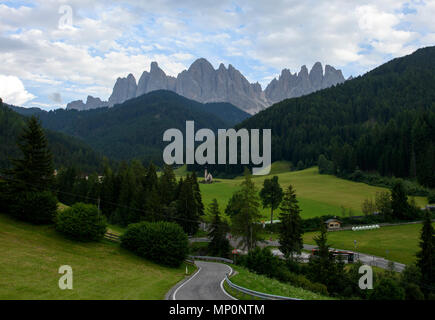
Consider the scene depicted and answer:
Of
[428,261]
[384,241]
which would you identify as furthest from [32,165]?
[384,241]

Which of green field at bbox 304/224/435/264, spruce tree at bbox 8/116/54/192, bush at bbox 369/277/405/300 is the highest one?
spruce tree at bbox 8/116/54/192

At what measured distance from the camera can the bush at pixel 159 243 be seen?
35.2 metres

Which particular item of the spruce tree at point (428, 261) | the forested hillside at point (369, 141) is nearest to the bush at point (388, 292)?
the spruce tree at point (428, 261)

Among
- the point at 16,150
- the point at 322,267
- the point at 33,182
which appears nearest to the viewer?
the point at 322,267

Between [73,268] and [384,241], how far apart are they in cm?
5109

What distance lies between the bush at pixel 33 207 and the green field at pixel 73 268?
1.08 m

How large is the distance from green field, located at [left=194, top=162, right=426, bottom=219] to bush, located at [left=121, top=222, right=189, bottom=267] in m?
28.8

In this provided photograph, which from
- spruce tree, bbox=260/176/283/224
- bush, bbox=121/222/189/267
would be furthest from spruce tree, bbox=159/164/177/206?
bush, bbox=121/222/189/267

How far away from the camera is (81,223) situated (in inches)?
1382

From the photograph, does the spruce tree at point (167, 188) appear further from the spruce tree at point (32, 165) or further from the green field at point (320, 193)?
the spruce tree at point (32, 165)

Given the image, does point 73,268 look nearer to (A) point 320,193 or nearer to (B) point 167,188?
(B) point 167,188

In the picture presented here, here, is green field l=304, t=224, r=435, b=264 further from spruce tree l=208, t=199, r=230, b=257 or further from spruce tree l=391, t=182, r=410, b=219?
spruce tree l=208, t=199, r=230, b=257

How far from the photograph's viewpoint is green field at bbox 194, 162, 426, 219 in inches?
3076
